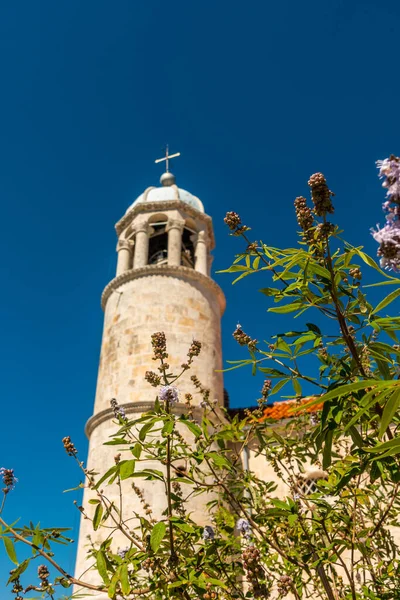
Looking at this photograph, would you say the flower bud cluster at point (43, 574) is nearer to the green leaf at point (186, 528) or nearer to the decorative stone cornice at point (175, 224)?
the green leaf at point (186, 528)

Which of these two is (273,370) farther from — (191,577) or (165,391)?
(191,577)

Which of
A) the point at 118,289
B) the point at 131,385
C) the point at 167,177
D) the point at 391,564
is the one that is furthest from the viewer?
the point at 167,177

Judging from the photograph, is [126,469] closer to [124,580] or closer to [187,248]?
[124,580]

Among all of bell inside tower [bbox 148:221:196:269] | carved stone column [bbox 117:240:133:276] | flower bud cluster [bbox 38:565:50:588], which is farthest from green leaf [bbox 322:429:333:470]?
bell inside tower [bbox 148:221:196:269]

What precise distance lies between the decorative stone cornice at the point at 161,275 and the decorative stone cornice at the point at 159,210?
8.38 ft

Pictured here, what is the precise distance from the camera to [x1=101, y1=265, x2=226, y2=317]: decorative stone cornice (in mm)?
12336

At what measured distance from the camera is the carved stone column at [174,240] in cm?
1314

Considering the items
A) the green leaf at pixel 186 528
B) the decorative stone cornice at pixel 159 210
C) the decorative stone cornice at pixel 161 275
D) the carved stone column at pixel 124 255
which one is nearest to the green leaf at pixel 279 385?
the green leaf at pixel 186 528

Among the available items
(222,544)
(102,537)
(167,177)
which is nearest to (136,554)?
(222,544)

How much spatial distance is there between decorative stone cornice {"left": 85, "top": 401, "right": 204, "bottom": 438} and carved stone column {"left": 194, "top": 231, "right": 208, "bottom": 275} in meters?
4.28

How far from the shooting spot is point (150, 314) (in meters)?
11.6

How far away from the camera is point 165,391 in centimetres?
297

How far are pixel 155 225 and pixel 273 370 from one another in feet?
39.1

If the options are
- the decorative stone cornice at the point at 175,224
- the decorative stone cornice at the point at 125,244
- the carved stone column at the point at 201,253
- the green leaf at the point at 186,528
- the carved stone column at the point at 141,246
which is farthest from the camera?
the decorative stone cornice at the point at 125,244
